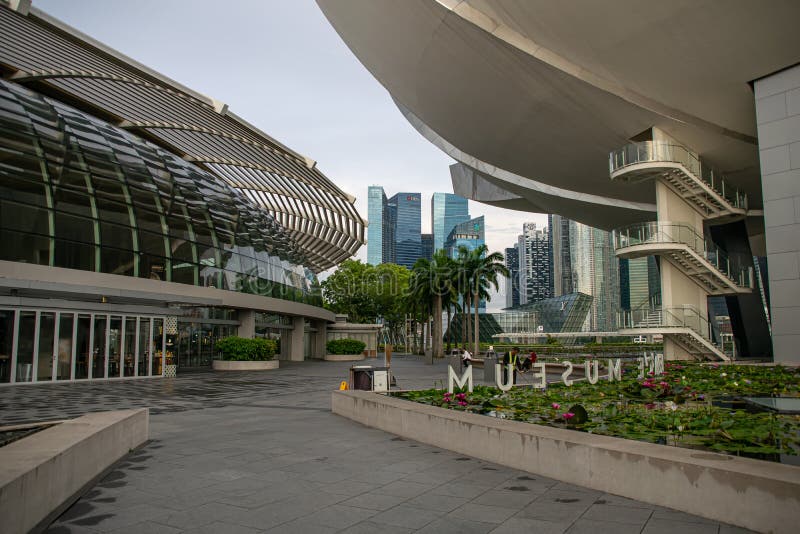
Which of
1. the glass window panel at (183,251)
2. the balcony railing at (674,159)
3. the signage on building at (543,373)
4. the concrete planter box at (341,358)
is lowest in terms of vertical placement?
the concrete planter box at (341,358)

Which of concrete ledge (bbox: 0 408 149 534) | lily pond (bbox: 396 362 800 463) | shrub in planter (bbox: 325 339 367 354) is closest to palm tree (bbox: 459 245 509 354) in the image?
shrub in planter (bbox: 325 339 367 354)

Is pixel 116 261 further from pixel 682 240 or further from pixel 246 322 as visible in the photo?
pixel 682 240

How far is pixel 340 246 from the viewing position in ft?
190

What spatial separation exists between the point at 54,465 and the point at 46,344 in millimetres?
20759

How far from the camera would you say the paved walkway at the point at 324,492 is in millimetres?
5727

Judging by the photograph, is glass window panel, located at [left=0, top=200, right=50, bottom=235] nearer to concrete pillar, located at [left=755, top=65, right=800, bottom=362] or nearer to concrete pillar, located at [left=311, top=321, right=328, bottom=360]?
concrete pillar, located at [left=755, top=65, right=800, bottom=362]

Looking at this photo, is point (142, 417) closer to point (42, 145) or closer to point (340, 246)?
point (42, 145)

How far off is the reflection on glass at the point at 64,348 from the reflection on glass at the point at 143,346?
3321 mm

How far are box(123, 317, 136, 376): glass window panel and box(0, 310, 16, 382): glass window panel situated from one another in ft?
15.7

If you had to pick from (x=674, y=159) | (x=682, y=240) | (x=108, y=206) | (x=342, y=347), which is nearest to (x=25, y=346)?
(x=108, y=206)

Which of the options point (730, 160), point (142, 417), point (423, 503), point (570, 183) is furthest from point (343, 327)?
point (423, 503)

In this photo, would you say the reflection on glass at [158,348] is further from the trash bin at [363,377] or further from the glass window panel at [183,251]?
the trash bin at [363,377]

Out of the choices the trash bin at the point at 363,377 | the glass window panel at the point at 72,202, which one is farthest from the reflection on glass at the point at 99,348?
the trash bin at the point at 363,377

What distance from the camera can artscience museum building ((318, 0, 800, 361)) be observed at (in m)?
22.2
